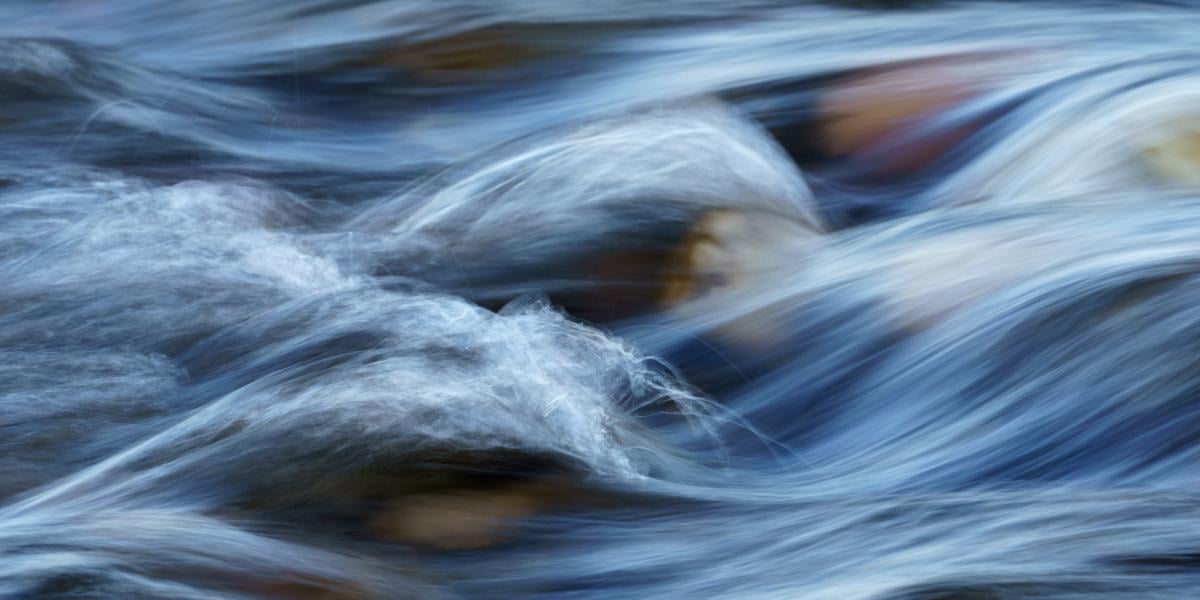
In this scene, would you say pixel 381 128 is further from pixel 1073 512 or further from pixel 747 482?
pixel 1073 512

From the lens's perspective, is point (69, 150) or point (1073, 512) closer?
point (1073, 512)

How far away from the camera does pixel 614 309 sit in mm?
4156

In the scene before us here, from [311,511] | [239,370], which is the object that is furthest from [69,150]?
[311,511]

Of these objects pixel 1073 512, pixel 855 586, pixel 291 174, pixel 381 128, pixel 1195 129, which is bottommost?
pixel 855 586

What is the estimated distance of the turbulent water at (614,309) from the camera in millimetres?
2793

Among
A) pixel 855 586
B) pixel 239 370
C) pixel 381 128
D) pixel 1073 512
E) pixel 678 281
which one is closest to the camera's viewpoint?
pixel 855 586

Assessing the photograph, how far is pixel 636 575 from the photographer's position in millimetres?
2805

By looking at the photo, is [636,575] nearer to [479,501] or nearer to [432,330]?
[479,501]

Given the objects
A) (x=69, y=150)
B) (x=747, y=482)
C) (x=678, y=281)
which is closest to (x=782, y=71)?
(x=678, y=281)

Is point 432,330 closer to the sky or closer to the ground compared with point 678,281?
closer to the ground

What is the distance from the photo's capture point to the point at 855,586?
253cm

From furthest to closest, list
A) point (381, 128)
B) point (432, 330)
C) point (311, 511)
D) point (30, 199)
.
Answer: point (381, 128) < point (30, 199) < point (432, 330) < point (311, 511)

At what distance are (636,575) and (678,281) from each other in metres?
1.48

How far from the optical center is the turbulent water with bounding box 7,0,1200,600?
9.16 ft
